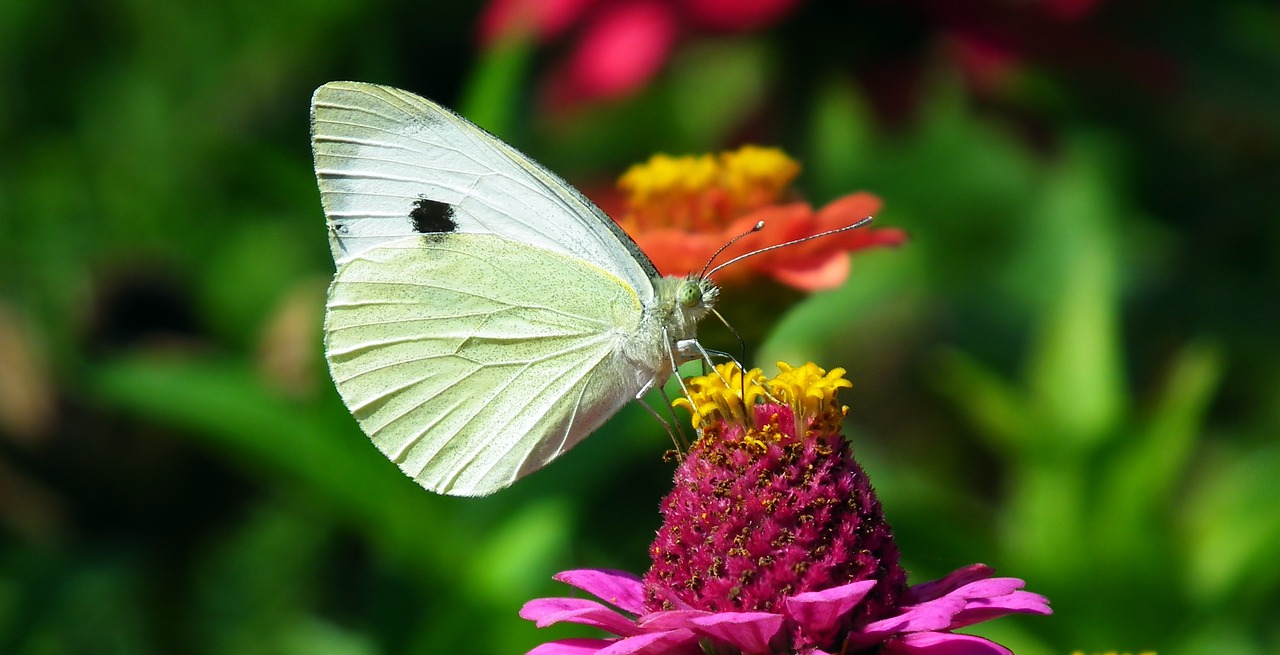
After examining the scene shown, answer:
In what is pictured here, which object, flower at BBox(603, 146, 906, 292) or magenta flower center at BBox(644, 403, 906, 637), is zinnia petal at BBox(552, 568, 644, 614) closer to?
magenta flower center at BBox(644, 403, 906, 637)

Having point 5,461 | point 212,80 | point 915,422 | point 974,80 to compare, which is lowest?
point 5,461

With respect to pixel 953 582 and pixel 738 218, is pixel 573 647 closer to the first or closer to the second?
pixel 953 582

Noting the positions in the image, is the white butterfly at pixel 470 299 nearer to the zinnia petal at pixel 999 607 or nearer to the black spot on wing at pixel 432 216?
the black spot on wing at pixel 432 216

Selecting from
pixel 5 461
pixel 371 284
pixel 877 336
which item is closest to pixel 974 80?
pixel 877 336

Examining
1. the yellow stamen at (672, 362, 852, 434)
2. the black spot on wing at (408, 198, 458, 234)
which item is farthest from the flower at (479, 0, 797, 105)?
the yellow stamen at (672, 362, 852, 434)

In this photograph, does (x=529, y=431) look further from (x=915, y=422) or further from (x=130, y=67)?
(x=130, y=67)
